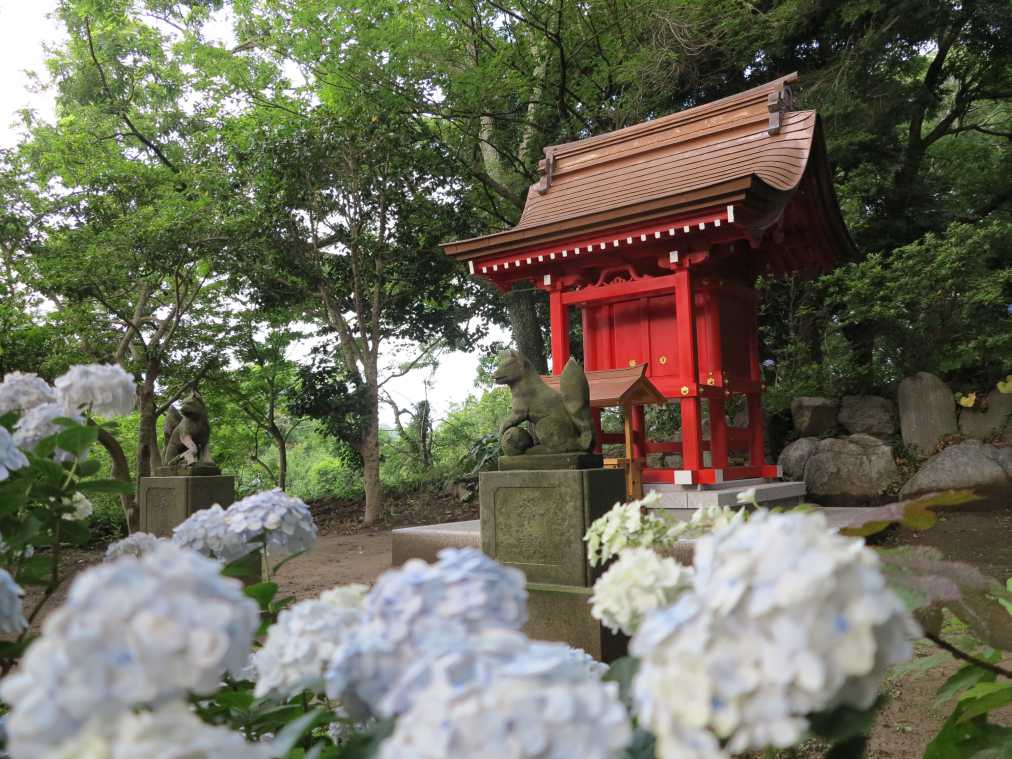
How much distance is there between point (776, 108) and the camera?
322 inches

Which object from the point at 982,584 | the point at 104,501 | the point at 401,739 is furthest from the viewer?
the point at 104,501

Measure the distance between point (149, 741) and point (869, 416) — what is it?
11763mm

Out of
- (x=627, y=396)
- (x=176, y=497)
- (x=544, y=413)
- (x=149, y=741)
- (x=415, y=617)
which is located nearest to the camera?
(x=149, y=741)

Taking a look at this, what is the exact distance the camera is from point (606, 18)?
11602 millimetres

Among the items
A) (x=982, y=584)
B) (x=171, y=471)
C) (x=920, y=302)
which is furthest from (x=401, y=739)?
(x=920, y=302)

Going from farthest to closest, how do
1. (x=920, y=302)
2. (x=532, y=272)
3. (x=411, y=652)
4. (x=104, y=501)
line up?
(x=104, y=501)
(x=920, y=302)
(x=532, y=272)
(x=411, y=652)

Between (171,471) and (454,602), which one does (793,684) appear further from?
(171,471)

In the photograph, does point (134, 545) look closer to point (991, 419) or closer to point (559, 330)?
point (559, 330)

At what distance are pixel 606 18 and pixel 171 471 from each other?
10.0m

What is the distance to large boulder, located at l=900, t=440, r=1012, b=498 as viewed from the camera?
28.2ft

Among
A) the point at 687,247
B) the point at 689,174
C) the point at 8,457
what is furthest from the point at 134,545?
the point at 689,174

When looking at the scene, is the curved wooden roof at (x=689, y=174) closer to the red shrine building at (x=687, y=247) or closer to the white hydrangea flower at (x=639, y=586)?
the red shrine building at (x=687, y=247)

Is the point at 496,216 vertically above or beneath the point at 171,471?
above

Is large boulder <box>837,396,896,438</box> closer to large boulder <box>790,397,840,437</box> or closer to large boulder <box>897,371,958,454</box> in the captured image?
large boulder <box>790,397,840,437</box>
